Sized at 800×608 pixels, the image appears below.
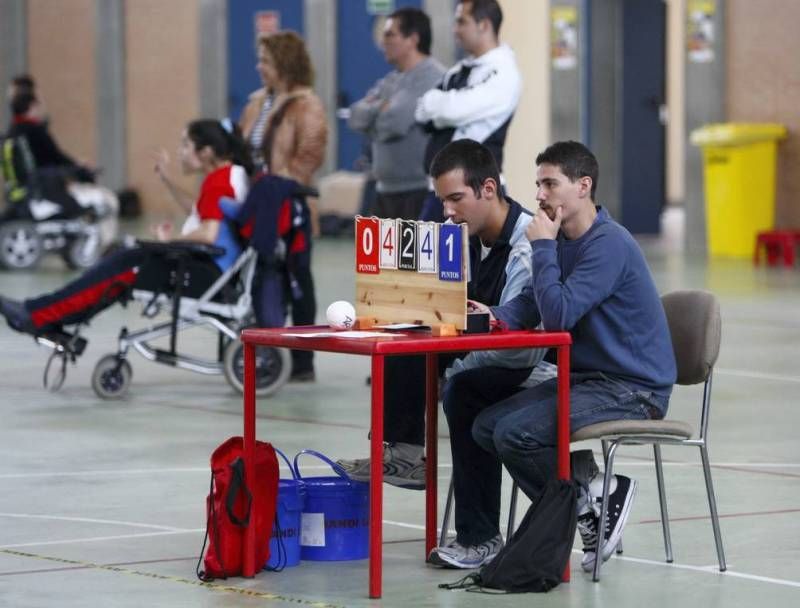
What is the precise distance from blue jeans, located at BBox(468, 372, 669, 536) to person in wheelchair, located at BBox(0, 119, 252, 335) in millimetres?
3726

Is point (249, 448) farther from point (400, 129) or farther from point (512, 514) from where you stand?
point (400, 129)

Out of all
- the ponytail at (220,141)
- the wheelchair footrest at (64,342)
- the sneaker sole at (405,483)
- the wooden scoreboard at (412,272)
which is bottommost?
the sneaker sole at (405,483)

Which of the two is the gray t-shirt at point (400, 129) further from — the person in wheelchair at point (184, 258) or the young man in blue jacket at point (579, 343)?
the young man in blue jacket at point (579, 343)

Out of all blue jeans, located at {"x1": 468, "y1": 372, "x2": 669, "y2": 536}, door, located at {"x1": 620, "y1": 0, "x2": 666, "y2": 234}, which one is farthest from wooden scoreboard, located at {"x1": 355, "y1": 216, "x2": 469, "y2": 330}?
door, located at {"x1": 620, "y1": 0, "x2": 666, "y2": 234}

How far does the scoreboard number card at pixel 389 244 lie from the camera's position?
16.8 feet

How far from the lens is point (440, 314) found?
4.96m

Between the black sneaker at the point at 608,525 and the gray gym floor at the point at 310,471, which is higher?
the black sneaker at the point at 608,525

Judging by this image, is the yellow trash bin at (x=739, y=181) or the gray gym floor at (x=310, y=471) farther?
the yellow trash bin at (x=739, y=181)

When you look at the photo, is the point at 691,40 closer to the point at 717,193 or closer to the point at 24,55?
the point at 717,193

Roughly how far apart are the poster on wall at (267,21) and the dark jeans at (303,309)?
46.1 ft

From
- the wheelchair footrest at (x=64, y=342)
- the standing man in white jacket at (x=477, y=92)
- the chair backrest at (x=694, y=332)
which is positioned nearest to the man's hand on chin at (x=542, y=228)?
the chair backrest at (x=694, y=332)

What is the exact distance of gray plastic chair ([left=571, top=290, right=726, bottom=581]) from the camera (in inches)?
199

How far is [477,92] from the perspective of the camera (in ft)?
Result: 27.5

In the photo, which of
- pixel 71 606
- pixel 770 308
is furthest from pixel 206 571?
pixel 770 308
